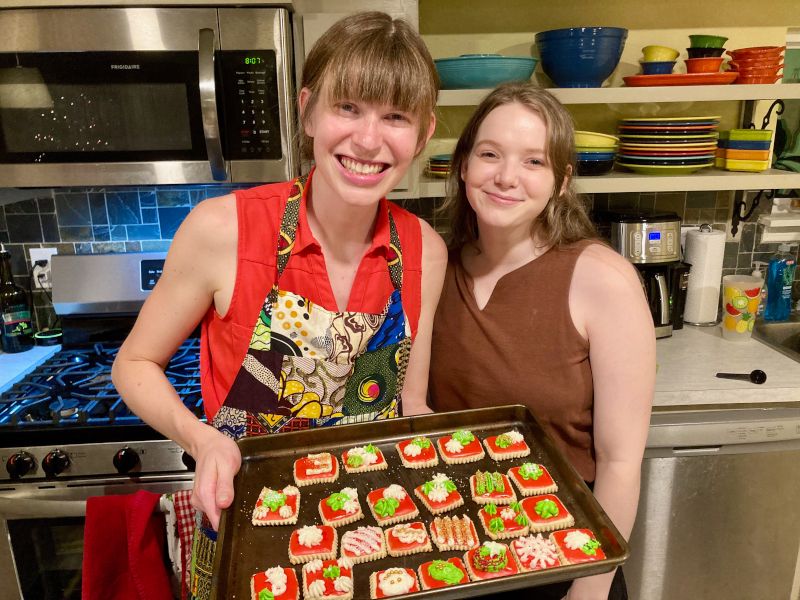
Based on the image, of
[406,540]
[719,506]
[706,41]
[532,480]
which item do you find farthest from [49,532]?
[706,41]

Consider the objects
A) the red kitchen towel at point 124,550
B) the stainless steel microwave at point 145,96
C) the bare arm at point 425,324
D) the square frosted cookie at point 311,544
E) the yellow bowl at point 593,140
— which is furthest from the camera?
the yellow bowl at point 593,140

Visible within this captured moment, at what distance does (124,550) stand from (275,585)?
0.98 metres

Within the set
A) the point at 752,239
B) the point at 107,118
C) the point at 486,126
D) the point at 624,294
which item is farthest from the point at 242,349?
the point at 752,239

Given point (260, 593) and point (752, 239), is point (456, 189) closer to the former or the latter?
point (260, 593)

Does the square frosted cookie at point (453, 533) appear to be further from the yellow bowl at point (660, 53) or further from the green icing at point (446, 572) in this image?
the yellow bowl at point (660, 53)

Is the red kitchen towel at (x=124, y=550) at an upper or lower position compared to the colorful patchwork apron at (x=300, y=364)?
lower

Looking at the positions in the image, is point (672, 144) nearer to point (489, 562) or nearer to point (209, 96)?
point (209, 96)

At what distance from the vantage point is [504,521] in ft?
4.13

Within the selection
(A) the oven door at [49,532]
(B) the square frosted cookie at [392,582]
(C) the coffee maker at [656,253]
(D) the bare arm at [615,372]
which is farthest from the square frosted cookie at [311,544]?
(C) the coffee maker at [656,253]

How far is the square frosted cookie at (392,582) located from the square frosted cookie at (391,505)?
145 mm

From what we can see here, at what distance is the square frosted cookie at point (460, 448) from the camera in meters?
1.44

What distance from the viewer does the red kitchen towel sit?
176 cm

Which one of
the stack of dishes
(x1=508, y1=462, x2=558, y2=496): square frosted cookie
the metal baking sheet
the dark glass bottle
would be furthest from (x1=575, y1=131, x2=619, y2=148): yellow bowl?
the dark glass bottle

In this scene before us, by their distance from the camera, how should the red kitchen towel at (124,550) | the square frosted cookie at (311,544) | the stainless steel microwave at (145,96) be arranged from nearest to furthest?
1. the square frosted cookie at (311,544)
2. the red kitchen towel at (124,550)
3. the stainless steel microwave at (145,96)
